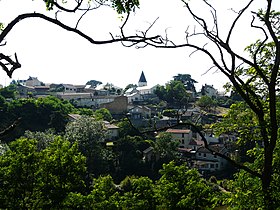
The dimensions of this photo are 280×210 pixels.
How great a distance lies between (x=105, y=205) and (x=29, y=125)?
2410 cm

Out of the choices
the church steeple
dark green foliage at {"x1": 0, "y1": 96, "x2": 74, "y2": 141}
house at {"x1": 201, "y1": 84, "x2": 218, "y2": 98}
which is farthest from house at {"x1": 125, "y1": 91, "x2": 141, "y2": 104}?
dark green foliage at {"x1": 0, "y1": 96, "x2": 74, "y2": 141}

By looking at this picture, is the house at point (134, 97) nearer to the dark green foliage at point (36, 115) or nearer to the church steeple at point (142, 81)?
the church steeple at point (142, 81)

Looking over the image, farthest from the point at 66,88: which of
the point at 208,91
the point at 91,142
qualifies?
the point at 91,142

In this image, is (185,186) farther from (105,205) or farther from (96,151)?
(96,151)

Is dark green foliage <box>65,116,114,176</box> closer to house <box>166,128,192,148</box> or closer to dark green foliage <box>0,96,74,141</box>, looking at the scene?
dark green foliage <box>0,96,74,141</box>

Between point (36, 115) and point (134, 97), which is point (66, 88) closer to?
point (134, 97)

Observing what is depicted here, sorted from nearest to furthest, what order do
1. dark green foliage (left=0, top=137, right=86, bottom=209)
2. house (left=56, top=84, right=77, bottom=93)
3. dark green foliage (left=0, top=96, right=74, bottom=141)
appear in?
dark green foliage (left=0, top=137, right=86, bottom=209), dark green foliage (left=0, top=96, right=74, bottom=141), house (left=56, top=84, right=77, bottom=93)

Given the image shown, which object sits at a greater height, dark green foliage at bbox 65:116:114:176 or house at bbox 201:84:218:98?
house at bbox 201:84:218:98

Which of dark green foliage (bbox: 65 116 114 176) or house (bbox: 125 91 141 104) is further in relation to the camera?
house (bbox: 125 91 141 104)

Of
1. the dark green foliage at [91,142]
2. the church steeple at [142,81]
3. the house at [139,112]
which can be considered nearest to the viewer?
the dark green foliage at [91,142]

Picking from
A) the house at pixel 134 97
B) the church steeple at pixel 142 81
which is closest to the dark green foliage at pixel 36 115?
the house at pixel 134 97

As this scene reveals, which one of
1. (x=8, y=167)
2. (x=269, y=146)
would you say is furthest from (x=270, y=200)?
(x=8, y=167)

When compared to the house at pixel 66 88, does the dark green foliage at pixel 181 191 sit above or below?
below

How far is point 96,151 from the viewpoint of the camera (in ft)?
85.6
